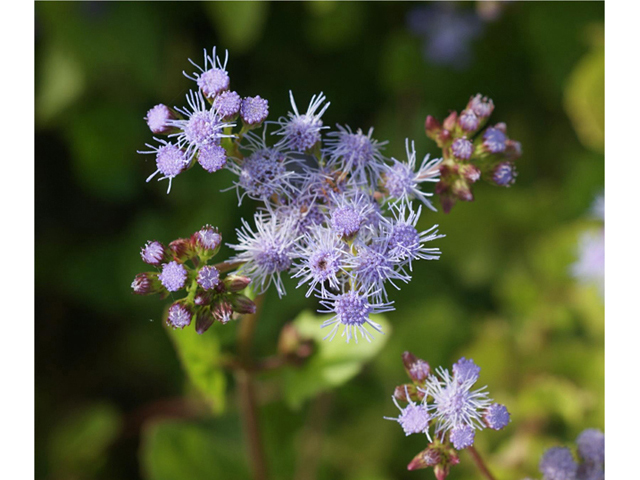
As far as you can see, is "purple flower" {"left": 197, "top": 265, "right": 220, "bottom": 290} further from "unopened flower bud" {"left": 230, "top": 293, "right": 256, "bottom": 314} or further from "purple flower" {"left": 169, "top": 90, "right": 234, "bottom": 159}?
"purple flower" {"left": 169, "top": 90, "right": 234, "bottom": 159}

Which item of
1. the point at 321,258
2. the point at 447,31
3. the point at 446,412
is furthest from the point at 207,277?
the point at 447,31

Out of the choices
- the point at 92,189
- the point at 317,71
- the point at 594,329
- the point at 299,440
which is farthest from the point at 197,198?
the point at 594,329

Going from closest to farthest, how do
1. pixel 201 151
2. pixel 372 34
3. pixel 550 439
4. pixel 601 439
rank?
1. pixel 201 151
2. pixel 601 439
3. pixel 550 439
4. pixel 372 34

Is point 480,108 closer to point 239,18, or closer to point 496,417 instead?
point 496,417

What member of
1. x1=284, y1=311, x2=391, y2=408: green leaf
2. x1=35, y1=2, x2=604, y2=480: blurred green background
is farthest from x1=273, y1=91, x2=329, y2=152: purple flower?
x1=35, y1=2, x2=604, y2=480: blurred green background

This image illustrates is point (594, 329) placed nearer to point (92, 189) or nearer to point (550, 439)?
point (550, 439)
